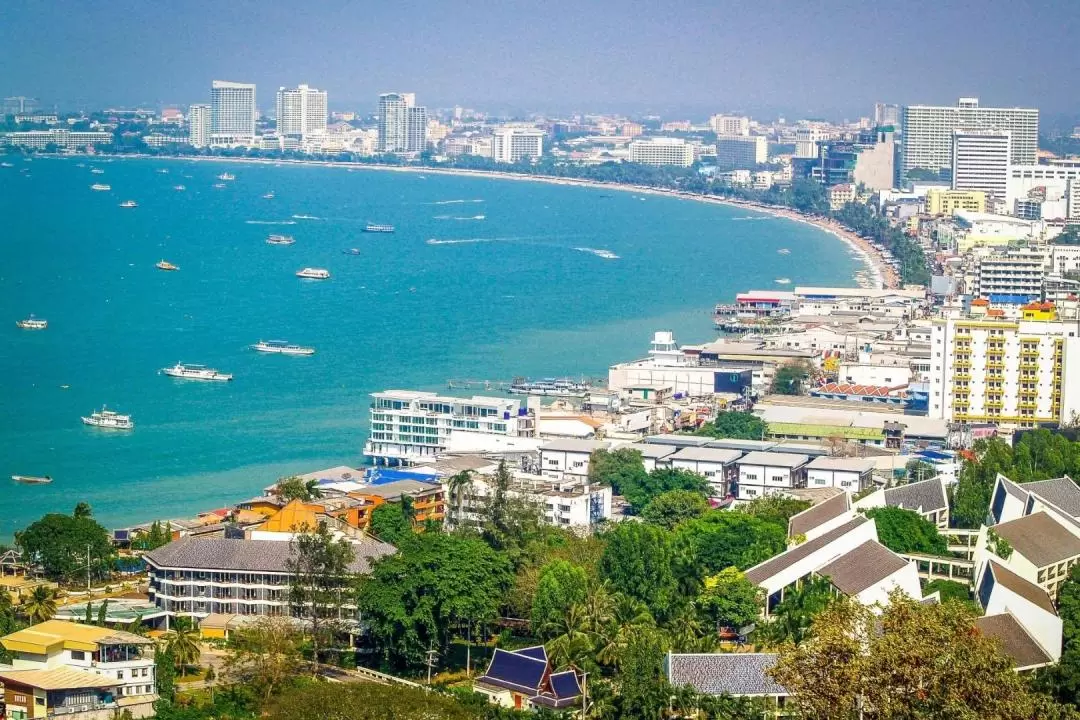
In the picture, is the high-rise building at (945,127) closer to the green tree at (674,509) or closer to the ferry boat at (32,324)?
the ferry boat at (32,324)

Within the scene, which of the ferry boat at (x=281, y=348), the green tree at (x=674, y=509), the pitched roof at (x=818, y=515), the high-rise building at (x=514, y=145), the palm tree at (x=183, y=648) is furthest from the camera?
the high-rise building at (x=514, y=145)

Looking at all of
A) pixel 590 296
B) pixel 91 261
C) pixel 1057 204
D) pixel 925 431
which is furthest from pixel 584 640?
pixel 1057 204

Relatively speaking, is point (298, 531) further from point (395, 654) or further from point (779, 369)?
point (779, 369)

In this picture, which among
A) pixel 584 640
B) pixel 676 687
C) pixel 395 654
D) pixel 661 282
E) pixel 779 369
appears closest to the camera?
pixel 676 687


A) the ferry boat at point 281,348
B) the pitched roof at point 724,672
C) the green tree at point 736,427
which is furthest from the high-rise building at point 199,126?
the pitched roof at point 724,672

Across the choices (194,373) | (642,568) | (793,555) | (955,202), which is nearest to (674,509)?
(793,555)

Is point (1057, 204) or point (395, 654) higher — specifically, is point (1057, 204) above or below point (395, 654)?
above

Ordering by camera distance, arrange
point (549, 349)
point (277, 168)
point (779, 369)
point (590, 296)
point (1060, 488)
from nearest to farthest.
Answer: point (1060, 488)
point (779, 369)
point (549, 349)
point (590, 296)
point (277, 168)

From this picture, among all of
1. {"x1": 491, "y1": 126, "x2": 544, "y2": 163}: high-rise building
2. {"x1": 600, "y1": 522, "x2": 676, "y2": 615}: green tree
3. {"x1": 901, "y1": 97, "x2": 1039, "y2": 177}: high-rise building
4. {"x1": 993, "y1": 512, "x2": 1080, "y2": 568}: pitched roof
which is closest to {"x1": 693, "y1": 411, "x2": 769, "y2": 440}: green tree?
{"x1": 993, "y1": 512, "x2": 1080, "y2": 568}: pitched roof
